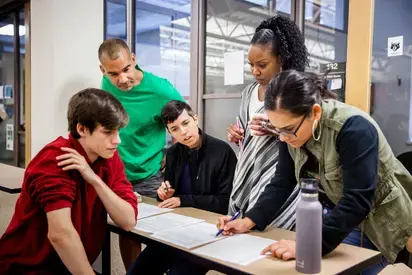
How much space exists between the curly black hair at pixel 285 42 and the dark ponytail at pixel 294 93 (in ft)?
1.18

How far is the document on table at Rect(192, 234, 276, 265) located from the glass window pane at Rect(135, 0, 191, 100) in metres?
1.90

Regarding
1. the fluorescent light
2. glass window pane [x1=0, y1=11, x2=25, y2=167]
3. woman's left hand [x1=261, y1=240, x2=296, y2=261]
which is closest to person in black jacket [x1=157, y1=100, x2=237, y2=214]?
woman's left hand [x1=261, y1=240, x2=296, y2=261]

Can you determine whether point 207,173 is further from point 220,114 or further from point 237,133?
point 220,114

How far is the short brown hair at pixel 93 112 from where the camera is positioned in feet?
4.33

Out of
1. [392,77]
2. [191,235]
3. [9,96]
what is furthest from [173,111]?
[9,96]

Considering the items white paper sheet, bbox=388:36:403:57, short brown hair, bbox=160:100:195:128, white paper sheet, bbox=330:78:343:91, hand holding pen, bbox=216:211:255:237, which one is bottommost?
hand holding pen, bbox=216:211:255:237

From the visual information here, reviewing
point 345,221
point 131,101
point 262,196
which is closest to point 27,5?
point 131,101

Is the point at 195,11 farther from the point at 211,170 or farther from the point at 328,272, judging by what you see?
the point at 328,272

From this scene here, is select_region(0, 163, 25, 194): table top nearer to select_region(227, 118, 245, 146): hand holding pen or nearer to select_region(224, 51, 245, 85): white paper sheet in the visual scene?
select_region(227, 118, 245, 146): hand holding pen

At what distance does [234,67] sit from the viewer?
8.33ft

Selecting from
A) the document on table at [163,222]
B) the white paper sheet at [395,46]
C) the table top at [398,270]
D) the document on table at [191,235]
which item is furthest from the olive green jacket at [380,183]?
the white paper sheet at [395,46]

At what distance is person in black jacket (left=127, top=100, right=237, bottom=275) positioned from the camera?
180cm

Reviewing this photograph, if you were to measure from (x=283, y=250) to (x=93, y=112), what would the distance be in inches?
29.4

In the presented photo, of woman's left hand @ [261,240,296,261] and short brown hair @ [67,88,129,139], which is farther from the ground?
short brown hair @ [67,88,129,139]
